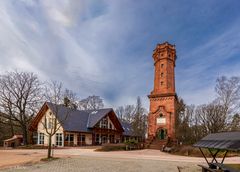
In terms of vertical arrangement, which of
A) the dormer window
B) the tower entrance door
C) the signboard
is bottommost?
the tower entrance door

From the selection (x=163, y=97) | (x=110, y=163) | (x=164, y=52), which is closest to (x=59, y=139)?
(x=163, y=97)

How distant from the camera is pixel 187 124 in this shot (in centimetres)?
3359

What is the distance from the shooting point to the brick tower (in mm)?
34719

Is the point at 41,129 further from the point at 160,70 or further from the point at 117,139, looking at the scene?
the point at 160,70

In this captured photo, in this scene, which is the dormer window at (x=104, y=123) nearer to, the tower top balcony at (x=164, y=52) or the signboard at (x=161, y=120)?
the signboard at (x=161, y=120)

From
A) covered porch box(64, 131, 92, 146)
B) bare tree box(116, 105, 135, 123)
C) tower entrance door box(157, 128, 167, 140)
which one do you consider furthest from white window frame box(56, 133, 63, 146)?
bare tree box(116, 105, 135, 123)

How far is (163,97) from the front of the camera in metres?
35.7

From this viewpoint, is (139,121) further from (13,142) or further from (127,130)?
(13,142)

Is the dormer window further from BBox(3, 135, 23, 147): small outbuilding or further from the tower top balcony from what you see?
the tower top balcony

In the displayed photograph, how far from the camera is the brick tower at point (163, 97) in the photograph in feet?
114

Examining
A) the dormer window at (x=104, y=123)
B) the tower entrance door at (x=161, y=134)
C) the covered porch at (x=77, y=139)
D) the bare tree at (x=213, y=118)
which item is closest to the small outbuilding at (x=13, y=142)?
the covered porch at (x=77, y=139)

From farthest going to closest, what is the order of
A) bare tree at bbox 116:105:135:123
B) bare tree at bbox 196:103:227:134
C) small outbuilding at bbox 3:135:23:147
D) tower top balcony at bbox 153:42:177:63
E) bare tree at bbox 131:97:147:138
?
bare tree at bbox 116:105:135:123
bare tree at bbox 131:97:147:138
tower top balcony at bbox 153:42:177:63
small outbuilding at bbox 3:135:23:147
bare tree at bbox 196:103:227:134

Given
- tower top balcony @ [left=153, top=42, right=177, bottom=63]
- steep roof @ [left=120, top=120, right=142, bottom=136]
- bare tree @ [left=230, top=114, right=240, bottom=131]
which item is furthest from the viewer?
steep roof @ [left=120, top=120, right=142, bottom=136]

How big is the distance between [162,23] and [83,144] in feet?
89.5
